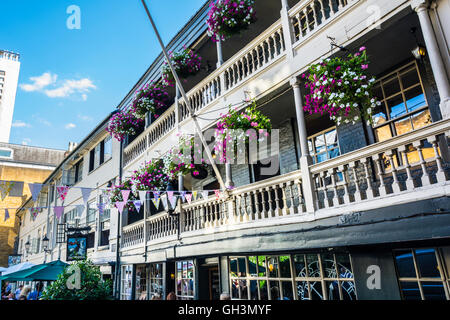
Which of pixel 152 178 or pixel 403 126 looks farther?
pixel 152 178

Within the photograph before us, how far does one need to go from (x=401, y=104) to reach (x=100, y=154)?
1608 cm

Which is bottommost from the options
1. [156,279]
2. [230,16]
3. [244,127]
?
[156,279]

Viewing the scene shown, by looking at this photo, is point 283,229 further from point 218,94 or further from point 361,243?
point 218,94

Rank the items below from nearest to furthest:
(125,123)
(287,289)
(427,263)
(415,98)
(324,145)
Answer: (427,263)
(415,98)
(287,289)
(324,145)
(125,123)

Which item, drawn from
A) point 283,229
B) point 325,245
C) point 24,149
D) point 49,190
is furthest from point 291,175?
point 24,149

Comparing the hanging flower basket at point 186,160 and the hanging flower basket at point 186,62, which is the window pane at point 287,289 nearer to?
the hanging flower basket at point 186,160

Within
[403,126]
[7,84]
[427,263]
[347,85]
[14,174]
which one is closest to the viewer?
[427,263]

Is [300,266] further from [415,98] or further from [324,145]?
[415,98]

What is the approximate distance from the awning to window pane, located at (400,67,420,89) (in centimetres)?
1230

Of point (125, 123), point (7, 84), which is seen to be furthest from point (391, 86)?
point (7, 84)

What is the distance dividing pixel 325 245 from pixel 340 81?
109 inches

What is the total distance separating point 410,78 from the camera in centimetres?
641

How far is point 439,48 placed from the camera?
4641 millimetres

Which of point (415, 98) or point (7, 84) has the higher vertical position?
point (7, 84)
